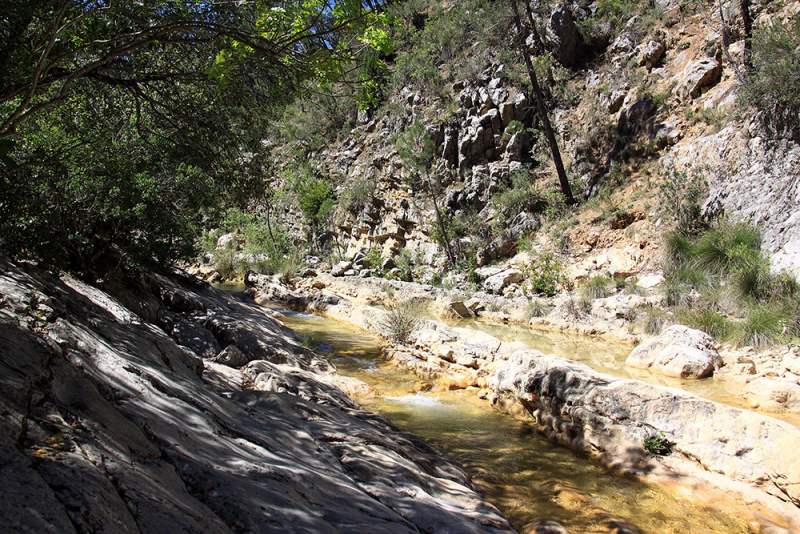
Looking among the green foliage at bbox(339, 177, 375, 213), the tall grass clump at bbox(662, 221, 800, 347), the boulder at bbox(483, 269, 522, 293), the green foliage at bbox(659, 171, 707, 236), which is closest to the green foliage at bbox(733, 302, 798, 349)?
the tall grass clump at bbox(662, 221, 800, 347)

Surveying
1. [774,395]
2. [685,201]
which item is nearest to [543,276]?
[685,201]

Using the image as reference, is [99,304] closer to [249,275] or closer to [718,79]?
[249,275]

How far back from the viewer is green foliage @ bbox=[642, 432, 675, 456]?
414 cm

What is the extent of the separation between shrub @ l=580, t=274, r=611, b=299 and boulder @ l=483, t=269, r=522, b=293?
289 centimetres

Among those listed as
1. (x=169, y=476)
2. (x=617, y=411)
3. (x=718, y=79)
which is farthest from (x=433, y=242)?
(x=169, y=476)

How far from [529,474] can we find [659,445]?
135 centimetres

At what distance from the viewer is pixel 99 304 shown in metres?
4.20

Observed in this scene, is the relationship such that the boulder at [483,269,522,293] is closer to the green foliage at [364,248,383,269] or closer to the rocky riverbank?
the rocky riverbank

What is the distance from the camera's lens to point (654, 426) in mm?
4312

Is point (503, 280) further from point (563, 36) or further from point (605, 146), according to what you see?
point (563, 36)

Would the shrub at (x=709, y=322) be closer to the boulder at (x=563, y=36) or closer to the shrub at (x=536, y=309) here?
the shrub at (x=536, y=309)

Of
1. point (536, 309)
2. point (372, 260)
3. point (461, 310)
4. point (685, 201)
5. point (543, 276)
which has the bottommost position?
point (461, 310)

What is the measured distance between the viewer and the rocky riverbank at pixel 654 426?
3592 millimetres

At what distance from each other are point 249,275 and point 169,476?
18.8m
